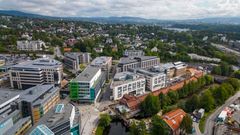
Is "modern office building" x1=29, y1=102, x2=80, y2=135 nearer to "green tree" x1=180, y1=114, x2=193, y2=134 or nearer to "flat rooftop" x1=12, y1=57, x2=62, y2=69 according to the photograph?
"green tree" x1=180, y1=114, x2=193, y2=134

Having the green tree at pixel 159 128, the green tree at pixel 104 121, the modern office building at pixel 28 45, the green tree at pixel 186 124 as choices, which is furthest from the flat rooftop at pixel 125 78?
the modern office building at pixel 28 45

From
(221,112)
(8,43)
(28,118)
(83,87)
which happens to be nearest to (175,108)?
(221,112)

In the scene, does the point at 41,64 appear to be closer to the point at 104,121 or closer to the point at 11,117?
the point at 11,117

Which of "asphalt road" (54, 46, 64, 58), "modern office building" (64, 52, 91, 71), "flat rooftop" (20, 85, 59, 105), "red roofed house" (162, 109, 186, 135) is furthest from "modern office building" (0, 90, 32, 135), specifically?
"asphalt road" (54, 46, 64, 58)

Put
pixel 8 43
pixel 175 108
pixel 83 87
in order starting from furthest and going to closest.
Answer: pixel 8 43 → pixel 83 87 → pixel 175 108

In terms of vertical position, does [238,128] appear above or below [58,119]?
below

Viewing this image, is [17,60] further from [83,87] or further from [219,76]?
[219,76]

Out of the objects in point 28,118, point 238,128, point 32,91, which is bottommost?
point 238,128

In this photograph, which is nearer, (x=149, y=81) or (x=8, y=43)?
(x=149, y=81)

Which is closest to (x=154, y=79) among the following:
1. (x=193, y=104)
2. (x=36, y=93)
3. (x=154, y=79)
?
(x=154, y=79)
